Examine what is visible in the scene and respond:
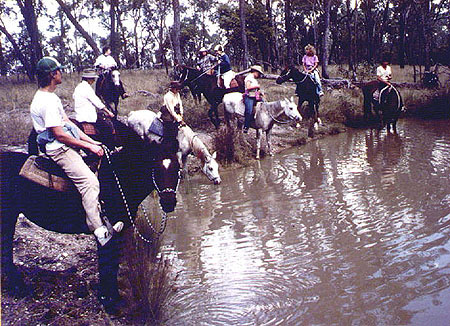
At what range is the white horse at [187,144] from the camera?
8.13 m

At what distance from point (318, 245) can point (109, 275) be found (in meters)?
3.10

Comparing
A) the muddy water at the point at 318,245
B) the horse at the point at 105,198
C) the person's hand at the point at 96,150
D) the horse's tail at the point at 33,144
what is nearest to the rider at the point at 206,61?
the muddy water at the point at 318,245

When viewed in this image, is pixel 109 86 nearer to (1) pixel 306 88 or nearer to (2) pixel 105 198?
(1) pixel 306 88

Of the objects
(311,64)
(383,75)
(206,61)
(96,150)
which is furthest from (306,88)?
(96,150)

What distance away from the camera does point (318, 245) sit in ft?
20.2

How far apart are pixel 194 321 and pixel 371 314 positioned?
1.84 metres

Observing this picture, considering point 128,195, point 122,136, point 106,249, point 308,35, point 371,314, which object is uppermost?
point 308,35

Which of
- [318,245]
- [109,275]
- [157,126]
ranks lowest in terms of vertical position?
[318,245]

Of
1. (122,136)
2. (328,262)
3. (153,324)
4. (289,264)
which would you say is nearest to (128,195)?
(122,136)

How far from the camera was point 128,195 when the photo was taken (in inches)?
189

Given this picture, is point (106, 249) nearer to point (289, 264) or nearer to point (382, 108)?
point (289, 264)

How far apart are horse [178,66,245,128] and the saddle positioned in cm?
975

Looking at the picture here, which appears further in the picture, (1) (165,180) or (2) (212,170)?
(2) (212,170)

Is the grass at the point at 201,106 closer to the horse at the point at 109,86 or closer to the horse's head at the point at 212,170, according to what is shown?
the horse at the point at 109,86
